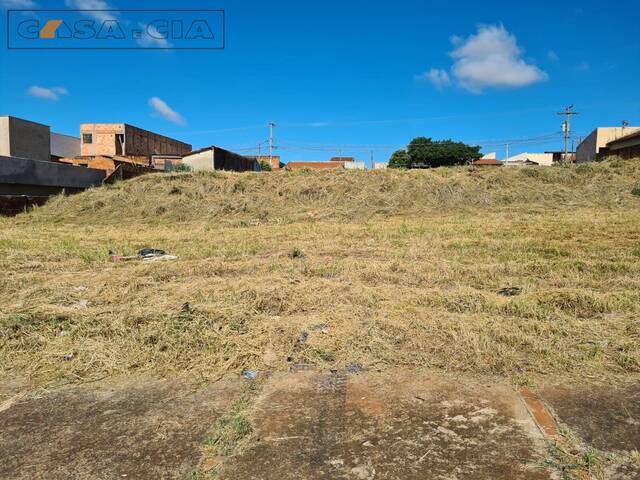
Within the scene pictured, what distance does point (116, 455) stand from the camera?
65.2 inches

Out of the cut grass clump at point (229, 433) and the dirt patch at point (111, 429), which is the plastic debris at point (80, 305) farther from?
the cut grass clump at point (229, 433)

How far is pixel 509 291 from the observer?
3697mm

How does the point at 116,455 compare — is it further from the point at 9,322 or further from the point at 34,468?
the point at 9,322

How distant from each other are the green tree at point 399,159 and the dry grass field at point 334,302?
4443cm

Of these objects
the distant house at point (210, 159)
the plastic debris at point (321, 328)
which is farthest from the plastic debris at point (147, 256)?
the distant house at point (210, 159)

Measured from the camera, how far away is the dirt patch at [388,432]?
5.03 ft

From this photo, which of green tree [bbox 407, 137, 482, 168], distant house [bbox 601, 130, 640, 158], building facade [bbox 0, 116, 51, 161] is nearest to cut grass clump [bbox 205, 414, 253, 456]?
building facade [bbox 0, 116, 51, 161]

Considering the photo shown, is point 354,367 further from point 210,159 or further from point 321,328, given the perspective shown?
point 210,159

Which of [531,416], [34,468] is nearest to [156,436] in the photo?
[34,468]

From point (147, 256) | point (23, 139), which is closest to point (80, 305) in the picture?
point (147, 256)

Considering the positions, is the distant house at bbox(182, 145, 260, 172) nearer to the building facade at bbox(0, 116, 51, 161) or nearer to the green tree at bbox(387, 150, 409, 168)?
the building facade at bbox(0, 116, 51, 161)

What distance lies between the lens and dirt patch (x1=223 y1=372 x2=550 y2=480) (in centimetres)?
153

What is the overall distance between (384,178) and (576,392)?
43.0 feet

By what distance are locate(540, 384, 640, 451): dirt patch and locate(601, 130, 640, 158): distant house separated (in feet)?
86.1
